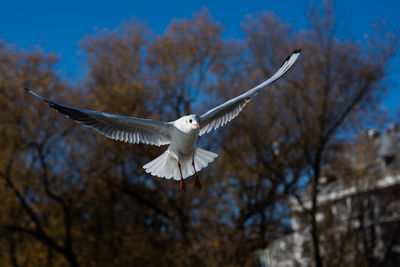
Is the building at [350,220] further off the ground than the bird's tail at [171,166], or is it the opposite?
the building at [350,220]

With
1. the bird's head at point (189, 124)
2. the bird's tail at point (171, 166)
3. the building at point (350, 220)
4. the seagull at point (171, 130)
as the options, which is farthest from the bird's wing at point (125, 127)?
the building at point (350, 220)

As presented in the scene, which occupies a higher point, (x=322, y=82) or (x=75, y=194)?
(x=322, y=82)

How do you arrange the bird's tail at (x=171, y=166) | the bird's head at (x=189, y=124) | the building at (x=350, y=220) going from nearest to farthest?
the bird's head at (x=189, y=124) < the bird's tail at (x=171, y=166) < the building at (x=350, y=220)

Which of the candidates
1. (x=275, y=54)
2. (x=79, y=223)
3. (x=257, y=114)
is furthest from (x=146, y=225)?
(x=275, y=54)

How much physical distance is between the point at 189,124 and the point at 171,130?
0.61 metres

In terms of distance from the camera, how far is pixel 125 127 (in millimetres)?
7031

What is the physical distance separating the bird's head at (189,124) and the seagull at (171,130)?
1 centimetres

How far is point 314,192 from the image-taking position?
15.4 metres

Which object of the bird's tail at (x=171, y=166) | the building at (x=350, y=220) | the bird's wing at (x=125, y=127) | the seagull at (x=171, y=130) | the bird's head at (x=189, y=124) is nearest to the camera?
the bird's head at (x=189, y=124)

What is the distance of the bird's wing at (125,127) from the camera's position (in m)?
6.61

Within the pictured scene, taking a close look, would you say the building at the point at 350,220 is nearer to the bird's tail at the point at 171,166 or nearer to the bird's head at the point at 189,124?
the bird's tail at the point at 171,166

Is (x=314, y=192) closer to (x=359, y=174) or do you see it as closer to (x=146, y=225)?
(x=359, y=174)

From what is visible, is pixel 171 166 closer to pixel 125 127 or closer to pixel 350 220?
pixel 125 127

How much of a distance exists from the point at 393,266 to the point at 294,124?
6.49 m
